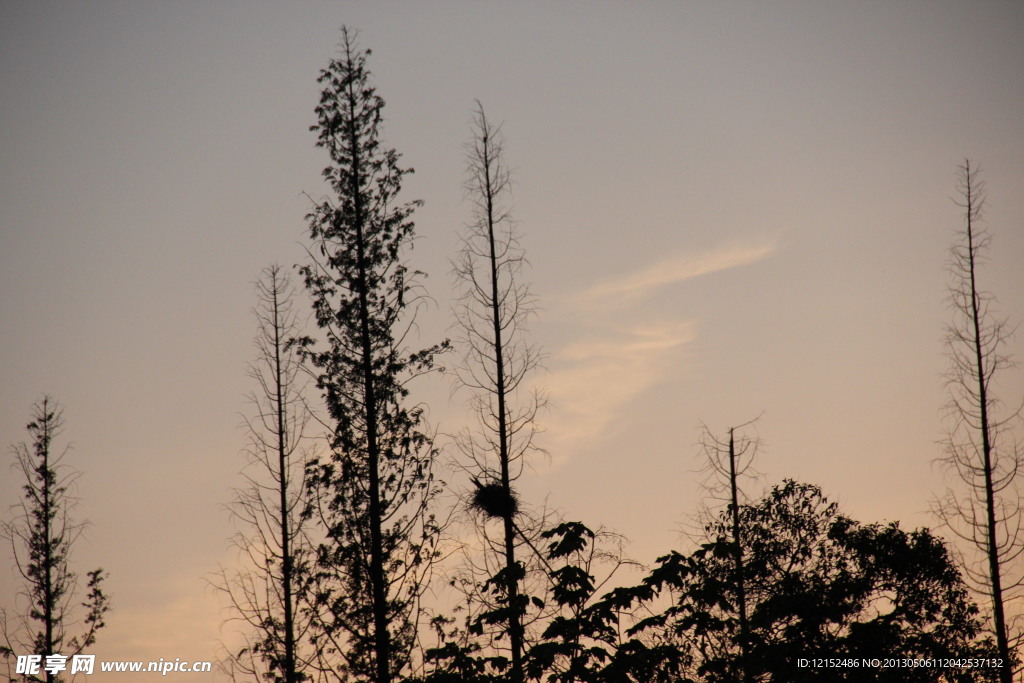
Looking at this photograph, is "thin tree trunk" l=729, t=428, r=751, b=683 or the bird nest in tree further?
"thin tree trunk" l=729, t=428, r=751, b=683

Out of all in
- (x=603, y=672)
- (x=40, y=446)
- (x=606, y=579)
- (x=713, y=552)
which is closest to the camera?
(x=603, y=672)

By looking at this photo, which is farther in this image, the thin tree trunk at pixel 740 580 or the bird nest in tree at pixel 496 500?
the thin tree trunk at pixel 740 580

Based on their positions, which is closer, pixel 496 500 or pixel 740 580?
pixel 496 500

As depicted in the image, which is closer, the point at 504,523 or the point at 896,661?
the point at 504,523

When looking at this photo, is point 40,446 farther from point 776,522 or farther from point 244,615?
point 776,522

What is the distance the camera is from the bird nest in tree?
18.6 m

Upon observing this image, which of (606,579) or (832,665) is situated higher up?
(606,579)

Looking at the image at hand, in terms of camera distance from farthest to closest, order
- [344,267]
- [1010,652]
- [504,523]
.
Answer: [1010,652] < [344,267] < [504,523]

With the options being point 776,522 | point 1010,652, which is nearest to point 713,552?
point 776,522

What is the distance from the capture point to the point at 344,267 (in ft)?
66.3

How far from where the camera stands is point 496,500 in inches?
734

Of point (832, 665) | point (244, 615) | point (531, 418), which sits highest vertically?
point (531, 418)

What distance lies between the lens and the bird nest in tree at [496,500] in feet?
61.1

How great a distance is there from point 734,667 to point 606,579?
9230mm
